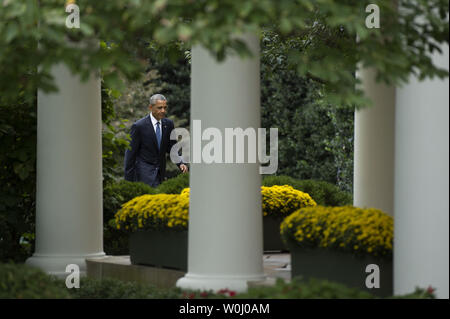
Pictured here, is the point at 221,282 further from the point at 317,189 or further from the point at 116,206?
the point at 317,189

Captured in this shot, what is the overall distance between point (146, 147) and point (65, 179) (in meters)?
4.33

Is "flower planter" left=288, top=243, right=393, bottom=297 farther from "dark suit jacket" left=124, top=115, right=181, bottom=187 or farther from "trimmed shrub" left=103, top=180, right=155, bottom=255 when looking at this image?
"dark suit jacket" left=124, top=115, right=181, bottom=187

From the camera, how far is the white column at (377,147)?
13.2 meters

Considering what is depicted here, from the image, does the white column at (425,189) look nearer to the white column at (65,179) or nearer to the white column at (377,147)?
the white column at (377,147)

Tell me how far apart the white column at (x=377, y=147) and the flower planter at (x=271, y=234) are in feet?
5.04

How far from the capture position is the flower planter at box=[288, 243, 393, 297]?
951 centimetres

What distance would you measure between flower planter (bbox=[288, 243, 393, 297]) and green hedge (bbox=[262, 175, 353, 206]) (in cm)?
767

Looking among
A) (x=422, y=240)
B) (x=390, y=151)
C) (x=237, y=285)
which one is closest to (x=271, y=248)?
(x=390, y=151)

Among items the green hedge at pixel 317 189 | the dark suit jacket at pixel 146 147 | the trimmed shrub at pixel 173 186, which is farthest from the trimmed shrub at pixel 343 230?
the green hedge at pixel 317 189

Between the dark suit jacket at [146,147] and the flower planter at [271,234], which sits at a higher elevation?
the dark suit jacket at [146,147]

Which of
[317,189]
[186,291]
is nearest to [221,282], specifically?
[186,291]

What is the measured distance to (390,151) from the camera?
13.3 meters

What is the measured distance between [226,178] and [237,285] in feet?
4.11
